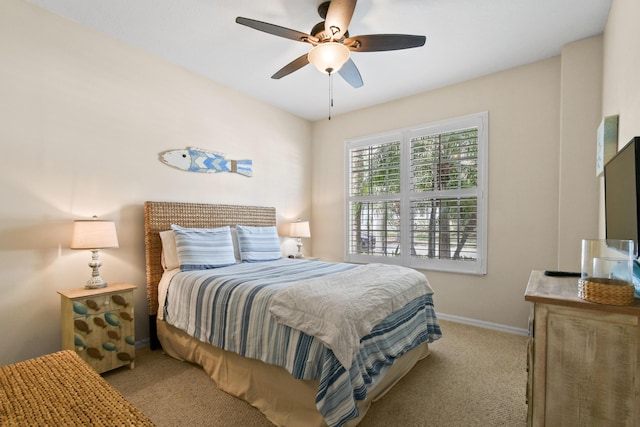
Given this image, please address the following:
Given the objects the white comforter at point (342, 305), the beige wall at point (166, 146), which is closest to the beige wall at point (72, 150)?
the beige wall at point (166, 146)

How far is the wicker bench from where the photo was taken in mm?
980

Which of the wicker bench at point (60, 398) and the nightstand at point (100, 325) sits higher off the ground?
the wicker bench at point (60, 398)


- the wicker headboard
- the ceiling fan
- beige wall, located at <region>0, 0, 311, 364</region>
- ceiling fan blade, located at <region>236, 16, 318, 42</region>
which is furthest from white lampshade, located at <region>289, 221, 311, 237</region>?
ceiling fan blade, located at <region>236, 16, 318, 42</region>

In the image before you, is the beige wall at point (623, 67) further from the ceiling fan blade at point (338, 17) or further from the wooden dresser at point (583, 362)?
the ceiling fan blade at point (338, 17)

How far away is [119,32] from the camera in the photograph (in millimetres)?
2680

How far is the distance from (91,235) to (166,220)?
736mm

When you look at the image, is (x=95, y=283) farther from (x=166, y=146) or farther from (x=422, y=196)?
(x=422, y=196)

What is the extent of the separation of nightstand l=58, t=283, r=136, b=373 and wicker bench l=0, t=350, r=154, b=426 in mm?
960

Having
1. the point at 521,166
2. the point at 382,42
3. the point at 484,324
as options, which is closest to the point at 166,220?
the point at 382,42

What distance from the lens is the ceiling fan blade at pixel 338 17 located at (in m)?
1.84

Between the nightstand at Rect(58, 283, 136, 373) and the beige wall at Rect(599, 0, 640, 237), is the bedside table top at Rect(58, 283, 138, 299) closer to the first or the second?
the nightstand at Rect(58, 283, 136, 373)

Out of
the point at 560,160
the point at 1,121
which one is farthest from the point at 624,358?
the point at 1,121

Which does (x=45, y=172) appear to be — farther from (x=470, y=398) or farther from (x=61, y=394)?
(x=470, y=398)

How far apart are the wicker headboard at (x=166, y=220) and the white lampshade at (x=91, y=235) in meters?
0.48
